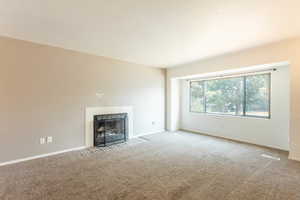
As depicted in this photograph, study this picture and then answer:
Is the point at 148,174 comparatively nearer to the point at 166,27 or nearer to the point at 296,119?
the point at 166,27

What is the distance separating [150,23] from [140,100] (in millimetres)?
3006

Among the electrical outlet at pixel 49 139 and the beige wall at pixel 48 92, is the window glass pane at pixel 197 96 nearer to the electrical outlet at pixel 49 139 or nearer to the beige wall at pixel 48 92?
the beige wall at pixel 48 92

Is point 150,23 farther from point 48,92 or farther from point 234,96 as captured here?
point 234,96

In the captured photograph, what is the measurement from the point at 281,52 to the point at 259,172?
99.6 inches

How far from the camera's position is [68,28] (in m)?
2.65

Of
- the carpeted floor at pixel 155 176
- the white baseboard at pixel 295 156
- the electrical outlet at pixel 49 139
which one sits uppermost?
the electrical outlet at pixel 49 139

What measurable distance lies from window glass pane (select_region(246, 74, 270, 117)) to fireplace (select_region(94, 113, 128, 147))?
364 cm

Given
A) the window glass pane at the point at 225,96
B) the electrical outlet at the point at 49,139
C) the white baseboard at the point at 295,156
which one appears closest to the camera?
the white baseboard at the point at 295,156

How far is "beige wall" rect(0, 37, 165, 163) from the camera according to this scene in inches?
118

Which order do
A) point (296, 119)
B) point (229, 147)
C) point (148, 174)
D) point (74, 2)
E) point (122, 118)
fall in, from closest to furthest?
point (74, 2) → point (148, 174) → point (296, 119) → point (229, 147) → point (122, 118)

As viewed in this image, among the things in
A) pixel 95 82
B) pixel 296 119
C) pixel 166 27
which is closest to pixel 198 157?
pixel 296 119

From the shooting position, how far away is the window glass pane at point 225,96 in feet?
15.2

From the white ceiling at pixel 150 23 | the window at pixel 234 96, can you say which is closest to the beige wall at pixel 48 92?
the white ceiling at pixel 150 23

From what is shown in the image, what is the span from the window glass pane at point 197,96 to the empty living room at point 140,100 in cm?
27
